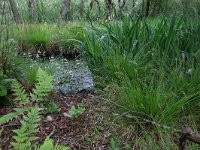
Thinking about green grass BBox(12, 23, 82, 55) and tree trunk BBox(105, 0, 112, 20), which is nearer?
tree trunk BBox(105, 0, 112, 20)

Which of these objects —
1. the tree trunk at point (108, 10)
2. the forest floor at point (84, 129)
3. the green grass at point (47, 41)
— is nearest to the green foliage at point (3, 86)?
the forest floor at point (84, 129)

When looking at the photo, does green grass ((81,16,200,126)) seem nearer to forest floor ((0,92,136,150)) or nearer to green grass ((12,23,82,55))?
forest floor ((0,92,136,150))

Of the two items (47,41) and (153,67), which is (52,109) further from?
(47,41)

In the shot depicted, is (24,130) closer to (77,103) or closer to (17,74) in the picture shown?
(77,103)

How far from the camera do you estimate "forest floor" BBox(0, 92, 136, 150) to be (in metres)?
2.25

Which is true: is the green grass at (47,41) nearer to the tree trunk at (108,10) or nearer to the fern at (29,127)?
the tree trunk at (108,10)

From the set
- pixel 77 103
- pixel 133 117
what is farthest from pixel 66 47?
pixel 133 117

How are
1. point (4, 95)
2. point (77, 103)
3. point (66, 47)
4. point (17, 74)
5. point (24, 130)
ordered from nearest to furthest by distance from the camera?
1. point (24, 130)
2. point (4, 95)
3. point (77, 103)
4. point (17, 74)
5. point (66, 47)

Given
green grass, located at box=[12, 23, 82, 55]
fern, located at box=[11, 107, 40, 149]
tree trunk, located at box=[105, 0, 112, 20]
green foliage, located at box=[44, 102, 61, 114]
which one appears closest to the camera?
fern, located at box=[11, 107, 40, 149]

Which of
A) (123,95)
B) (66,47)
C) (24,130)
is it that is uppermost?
(24,130)

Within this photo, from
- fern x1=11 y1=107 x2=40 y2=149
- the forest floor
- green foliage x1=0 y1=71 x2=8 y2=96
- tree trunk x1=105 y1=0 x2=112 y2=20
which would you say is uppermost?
tree trunk x1=105 y1=0 x2=112 y2=20

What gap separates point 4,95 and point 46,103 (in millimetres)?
364

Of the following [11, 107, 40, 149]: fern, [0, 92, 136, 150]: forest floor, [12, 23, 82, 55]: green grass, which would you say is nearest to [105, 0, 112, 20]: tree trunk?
[12, 23, 82, 55]: green grass

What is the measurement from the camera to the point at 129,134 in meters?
2.24
